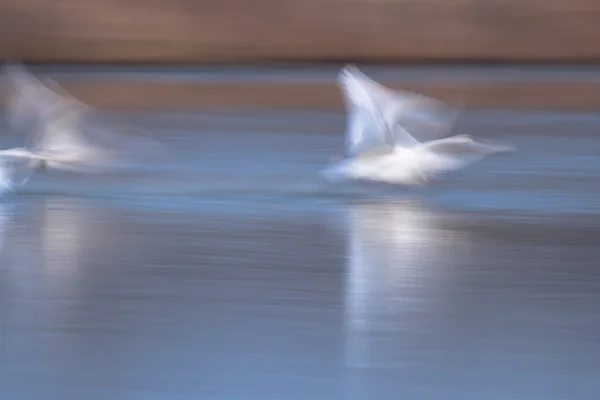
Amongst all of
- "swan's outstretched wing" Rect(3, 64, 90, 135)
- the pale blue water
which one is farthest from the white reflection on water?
"swan's outstretched wing" Rect(3, 64, 90, 135)

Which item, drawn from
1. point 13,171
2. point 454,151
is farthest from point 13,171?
point 454,151

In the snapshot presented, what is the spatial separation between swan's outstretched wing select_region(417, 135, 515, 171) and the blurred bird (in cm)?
45

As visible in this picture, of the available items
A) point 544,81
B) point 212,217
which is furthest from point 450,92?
point 212,217

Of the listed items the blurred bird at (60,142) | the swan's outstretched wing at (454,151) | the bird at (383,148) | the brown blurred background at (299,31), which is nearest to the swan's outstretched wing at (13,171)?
the blurred bird at (60,142)

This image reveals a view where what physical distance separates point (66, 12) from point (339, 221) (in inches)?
110

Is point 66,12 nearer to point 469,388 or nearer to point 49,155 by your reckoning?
point 49,155

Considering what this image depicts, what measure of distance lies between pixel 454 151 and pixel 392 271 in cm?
98

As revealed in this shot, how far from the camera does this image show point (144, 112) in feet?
10.1

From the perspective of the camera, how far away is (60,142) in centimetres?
201

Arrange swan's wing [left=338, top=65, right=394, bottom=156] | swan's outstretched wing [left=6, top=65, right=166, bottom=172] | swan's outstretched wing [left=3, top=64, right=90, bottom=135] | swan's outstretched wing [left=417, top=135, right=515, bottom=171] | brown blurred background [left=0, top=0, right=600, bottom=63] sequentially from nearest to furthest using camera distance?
swan's wing [left=338, top=65, right=394, bottom=156] → swan's outstretched wing [left=417, top=135, right=515, bottom=171] → swan's outstretched wing [left=6, top=65, right=166, bottom=172] → swan's outstretched wing [left=3, top=64, right=90, bottom=135] → brown blurred background [left=0, top=0, right=600, bottom=63]

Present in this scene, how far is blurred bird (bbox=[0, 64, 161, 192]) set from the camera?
1.90 m

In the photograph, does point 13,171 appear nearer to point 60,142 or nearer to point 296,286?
point 60,142

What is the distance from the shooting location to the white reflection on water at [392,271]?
3.14 ft

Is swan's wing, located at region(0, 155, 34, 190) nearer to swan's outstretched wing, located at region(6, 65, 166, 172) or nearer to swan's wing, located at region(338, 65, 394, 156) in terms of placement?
swan's outstretched wing, located at region(6, 65, 166, 172)
